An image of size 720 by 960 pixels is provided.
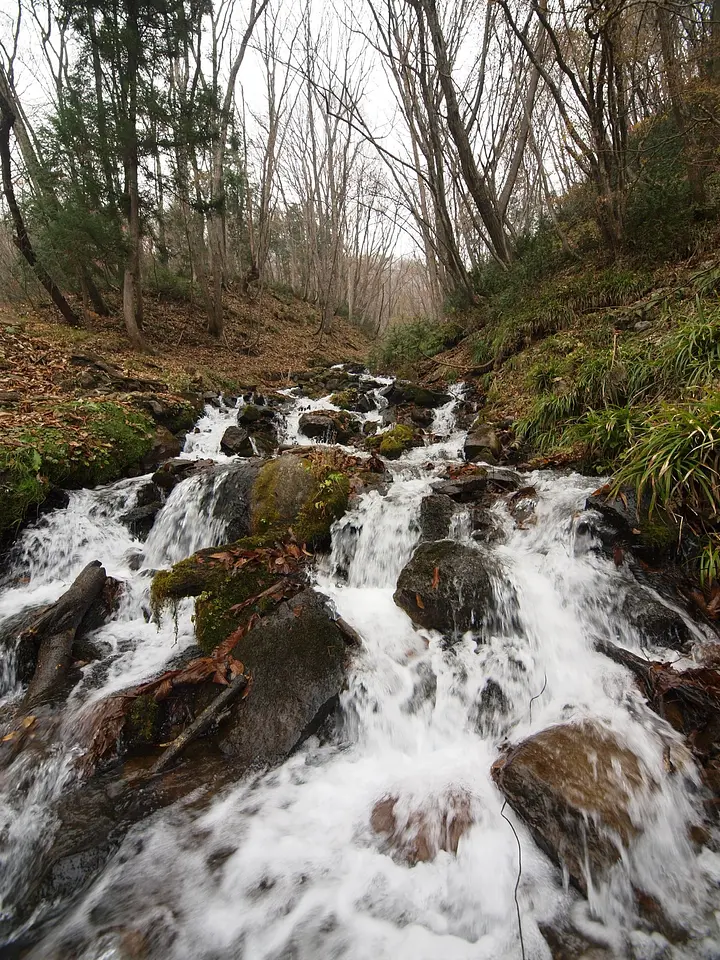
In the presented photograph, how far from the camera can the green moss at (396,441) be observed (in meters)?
7.42

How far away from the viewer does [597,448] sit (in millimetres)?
5223

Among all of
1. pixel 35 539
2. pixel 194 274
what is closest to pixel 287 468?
pixel 35 539

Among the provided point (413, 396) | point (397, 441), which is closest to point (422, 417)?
point (413, 396)

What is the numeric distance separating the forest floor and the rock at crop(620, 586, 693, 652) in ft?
21.7

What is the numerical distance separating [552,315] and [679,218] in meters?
2.63

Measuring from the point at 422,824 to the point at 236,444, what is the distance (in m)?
6.69

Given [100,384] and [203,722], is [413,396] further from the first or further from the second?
[203,722]

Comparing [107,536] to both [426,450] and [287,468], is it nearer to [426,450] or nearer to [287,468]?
[287,468]

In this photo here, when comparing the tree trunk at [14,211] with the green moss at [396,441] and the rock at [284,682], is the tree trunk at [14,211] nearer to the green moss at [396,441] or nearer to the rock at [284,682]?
the green moss at [396,441]

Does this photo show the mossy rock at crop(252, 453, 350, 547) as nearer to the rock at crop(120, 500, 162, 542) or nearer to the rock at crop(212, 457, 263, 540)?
the rock at crop(212, 457, 263, 540)

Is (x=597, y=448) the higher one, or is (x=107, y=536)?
(x=597, y=448)

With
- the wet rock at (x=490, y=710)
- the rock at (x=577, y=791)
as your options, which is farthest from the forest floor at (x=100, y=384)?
the rock at (x=577, y=791)

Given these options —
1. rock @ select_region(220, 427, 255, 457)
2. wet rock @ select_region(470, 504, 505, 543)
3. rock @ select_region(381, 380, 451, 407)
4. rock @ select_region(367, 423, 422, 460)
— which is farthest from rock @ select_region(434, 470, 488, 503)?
rock @ select_region(381, 380, 451, 407)

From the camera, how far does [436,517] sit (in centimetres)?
480
